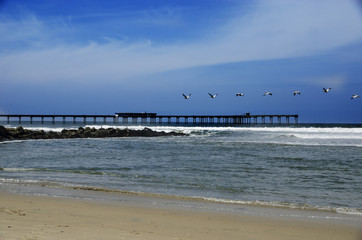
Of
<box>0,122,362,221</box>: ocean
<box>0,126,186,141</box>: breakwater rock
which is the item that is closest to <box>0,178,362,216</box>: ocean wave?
<box>0,122,362,221</box>: ocean

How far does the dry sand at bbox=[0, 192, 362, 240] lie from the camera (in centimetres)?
452

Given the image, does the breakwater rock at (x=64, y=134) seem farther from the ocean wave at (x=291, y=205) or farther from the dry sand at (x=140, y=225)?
the ocean wave at (x=291, y=205)

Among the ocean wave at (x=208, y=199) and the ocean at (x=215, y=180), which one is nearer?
the ocean wave at (x=208, y=199)

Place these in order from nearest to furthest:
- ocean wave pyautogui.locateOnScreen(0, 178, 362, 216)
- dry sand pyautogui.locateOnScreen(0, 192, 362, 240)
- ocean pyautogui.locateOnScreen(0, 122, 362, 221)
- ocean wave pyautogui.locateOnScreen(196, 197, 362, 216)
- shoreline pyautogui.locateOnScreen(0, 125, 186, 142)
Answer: dry sand pyautogui.locateOnScreen(0, 192, 362, 240), ocean wave pyautogui.locateOnScreen(196, 197, 362, 216), ocean wave pyautogui.locateOnScreen(0, 178, 362, 216), ocean pyautogui.locateOnScreen(0, 122, 362, 221), shoreline pyautogui.locateOnScreen(0, 125, 186, 142)

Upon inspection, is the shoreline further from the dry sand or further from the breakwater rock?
the dry sand

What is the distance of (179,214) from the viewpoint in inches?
227

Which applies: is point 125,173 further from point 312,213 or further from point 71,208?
point 312,213

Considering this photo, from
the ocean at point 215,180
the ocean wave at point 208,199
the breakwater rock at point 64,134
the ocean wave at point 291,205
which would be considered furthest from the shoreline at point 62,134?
the ocean wave at point 291,205

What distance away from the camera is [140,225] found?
16.6 ft

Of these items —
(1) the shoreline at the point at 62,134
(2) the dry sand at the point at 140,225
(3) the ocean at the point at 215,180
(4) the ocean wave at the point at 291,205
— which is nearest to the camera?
(2) the dry sand at the point at 140,225

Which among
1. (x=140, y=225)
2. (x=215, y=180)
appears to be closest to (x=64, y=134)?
(x=215, y=180)

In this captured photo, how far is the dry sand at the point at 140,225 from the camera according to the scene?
4.52 metres

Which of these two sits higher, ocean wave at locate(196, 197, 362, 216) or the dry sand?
the dry sand

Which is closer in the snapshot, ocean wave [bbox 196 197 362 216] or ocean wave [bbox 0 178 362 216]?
ocean wave [bbox 196 197 362 216]
